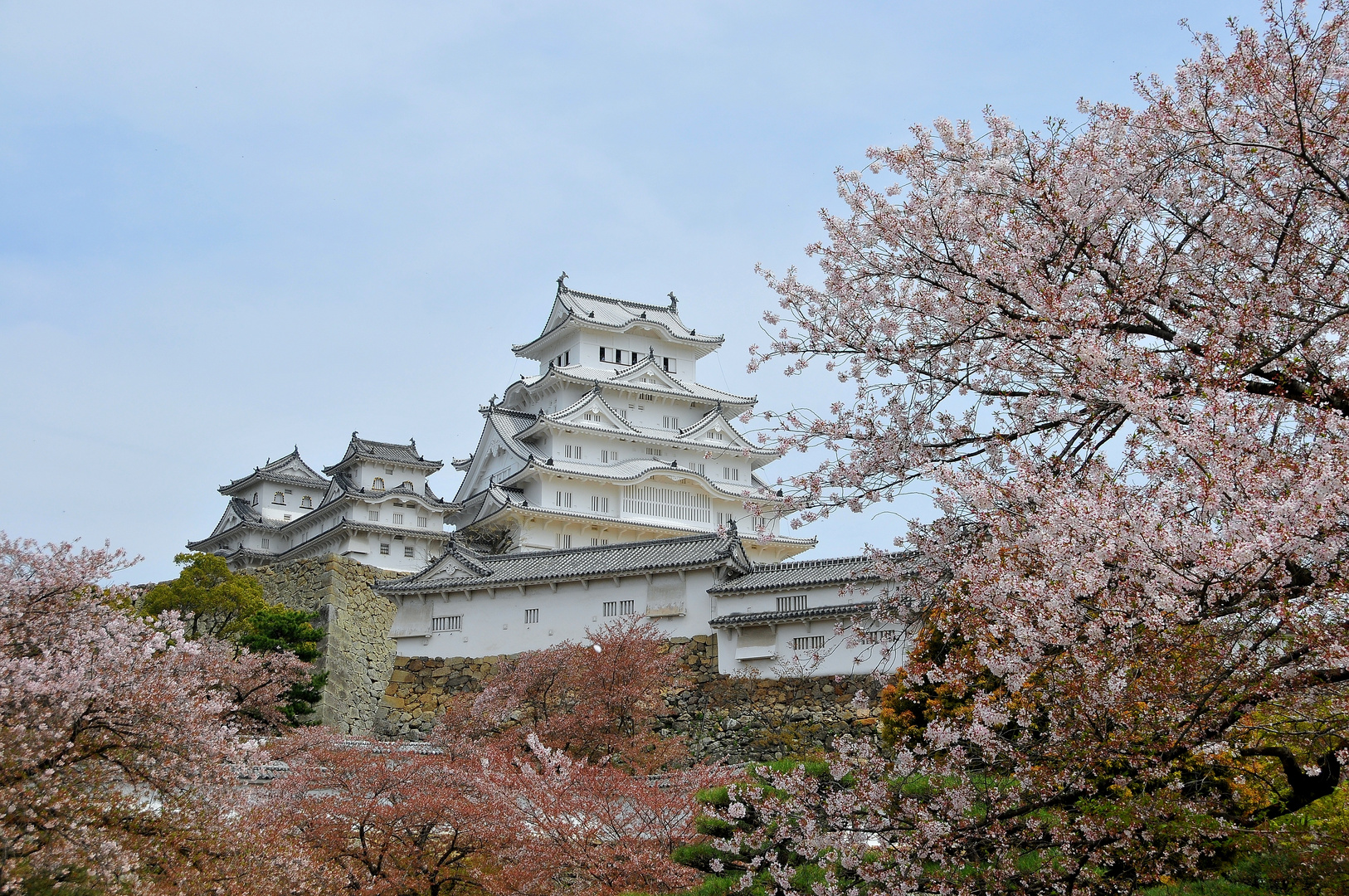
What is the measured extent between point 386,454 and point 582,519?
718 cm

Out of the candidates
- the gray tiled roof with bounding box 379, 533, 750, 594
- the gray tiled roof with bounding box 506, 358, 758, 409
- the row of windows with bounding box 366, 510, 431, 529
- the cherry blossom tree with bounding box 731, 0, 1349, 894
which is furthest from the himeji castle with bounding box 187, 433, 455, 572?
the cherry blossom tree with bounding box 731, 0, 1349, 894

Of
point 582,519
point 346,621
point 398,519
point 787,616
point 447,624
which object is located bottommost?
point 787,616

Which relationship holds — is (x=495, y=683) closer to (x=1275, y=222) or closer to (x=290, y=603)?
(x=290, y=603)

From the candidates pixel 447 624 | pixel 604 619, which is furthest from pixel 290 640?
pixel 604 619

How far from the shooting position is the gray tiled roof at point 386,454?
3522 cm

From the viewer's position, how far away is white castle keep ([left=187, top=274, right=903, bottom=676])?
21844 millimetres

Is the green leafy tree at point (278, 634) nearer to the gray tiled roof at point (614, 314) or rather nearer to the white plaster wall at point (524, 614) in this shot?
the white plaster wall at point (524, 614)

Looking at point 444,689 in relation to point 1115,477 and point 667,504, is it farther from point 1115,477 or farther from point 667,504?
point 1115,477

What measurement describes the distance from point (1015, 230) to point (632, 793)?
6789 millimetres

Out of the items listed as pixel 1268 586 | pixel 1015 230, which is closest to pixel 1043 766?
pixel 1268 586

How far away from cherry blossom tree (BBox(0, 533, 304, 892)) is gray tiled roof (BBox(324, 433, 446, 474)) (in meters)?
23.7

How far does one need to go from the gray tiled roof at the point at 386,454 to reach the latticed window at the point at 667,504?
251 inches

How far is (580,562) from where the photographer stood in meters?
24.1

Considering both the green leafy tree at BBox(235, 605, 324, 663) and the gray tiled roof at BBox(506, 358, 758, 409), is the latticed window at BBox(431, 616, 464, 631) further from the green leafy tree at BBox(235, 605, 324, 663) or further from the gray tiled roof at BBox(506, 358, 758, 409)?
the gray tiled roof at BBox(506, 358, 758, 409)
